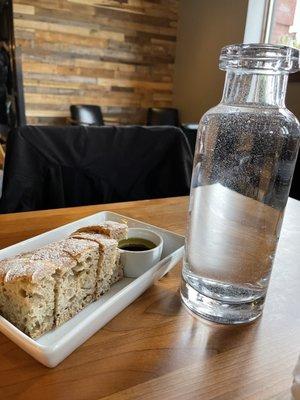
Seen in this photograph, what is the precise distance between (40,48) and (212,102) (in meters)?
1.91

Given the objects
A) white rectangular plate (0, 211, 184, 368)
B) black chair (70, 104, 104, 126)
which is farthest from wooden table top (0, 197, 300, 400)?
black chair (70, 104, 104, 126)

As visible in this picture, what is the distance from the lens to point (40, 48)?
144 inches

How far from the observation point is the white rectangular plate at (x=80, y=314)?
417mm

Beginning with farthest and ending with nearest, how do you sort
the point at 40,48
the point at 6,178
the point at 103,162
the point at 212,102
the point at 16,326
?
the point at 212,102 < the point at 40,48 < the point at 103,162 < the point at 6,178 < the point at 16,326

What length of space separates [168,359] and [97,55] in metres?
3.99

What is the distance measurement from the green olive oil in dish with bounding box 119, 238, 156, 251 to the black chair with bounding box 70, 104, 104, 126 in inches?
119

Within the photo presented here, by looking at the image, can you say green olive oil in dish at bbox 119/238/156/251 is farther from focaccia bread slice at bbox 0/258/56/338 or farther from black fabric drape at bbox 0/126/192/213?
black fabric drape at bbox 0/126/192/213

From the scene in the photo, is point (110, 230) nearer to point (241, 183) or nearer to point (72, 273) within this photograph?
point (72, 273)

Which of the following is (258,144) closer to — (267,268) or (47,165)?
(267,268)

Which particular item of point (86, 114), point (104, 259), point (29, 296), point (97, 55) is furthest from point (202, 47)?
point (29, 296)

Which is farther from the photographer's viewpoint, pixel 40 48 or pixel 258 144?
pixel 40 48

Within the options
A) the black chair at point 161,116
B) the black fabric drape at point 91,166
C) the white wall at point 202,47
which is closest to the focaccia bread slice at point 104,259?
the black fabric drape at point 91,166

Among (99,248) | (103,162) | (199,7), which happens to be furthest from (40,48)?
(99,248)

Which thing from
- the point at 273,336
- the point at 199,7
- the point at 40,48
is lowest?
the point at 273,336
